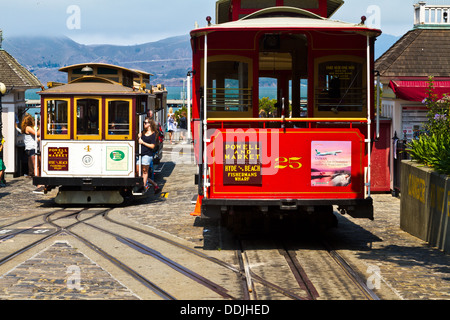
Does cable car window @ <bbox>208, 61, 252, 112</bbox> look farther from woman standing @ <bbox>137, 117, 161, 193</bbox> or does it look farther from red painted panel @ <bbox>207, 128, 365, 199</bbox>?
woman standing @ <bbox>137, 117, 161, 193</bbox>

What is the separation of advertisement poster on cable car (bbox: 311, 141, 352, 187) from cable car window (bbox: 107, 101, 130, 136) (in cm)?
690

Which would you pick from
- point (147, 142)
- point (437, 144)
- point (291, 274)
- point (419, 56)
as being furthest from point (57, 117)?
point (419, 56)

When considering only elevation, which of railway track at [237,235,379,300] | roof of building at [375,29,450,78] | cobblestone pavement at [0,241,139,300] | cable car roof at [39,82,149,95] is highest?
roof of building at [375,29,450,78]

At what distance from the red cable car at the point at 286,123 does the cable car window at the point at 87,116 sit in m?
4.84

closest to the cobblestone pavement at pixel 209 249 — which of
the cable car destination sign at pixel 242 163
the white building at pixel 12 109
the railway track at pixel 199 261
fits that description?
the railway track at pixel 199 261

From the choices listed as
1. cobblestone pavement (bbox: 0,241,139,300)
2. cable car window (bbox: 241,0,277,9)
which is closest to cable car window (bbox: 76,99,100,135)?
cable car window (bbox: 241,0,277,9)

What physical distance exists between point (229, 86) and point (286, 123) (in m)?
1.13

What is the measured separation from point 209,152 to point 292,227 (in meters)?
2.98

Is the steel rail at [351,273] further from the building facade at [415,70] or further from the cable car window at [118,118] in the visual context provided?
the building facade at [415,70]

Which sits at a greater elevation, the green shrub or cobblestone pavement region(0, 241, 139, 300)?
the green shrub

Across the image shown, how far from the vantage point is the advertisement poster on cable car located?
11469mm

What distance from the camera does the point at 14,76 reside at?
24.2 metres
